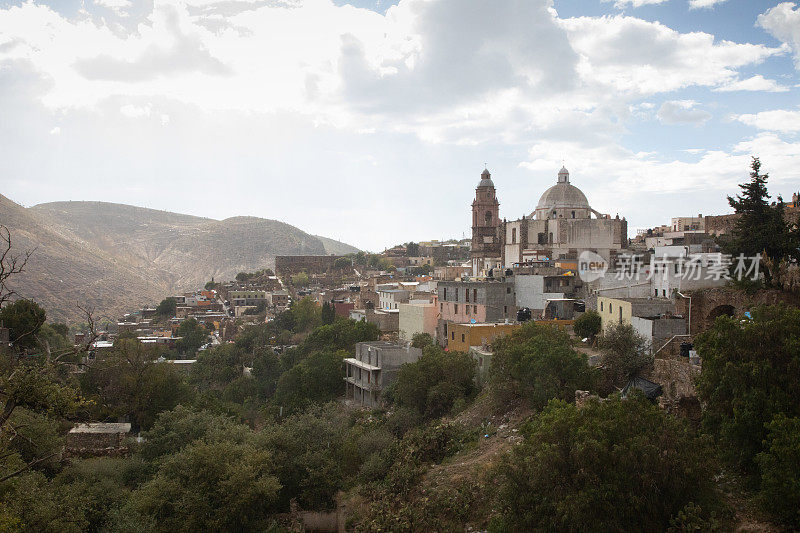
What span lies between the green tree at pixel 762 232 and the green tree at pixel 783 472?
30.9 feet

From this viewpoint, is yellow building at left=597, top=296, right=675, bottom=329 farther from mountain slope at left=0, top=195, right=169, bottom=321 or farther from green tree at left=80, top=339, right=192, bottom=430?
mountain slope at left=0, top=195, right=169, bottom=321

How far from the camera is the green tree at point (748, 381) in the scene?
992 centimetres

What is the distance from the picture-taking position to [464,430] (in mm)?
17031

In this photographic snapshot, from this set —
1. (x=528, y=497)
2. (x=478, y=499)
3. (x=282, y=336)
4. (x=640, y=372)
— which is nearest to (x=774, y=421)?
(x=528, y=497)

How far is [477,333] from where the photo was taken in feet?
79.9

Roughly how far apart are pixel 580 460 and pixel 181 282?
122 m

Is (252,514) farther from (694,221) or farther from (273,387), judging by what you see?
(694,221)

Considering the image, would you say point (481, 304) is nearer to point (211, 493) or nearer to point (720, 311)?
point (720, 311)

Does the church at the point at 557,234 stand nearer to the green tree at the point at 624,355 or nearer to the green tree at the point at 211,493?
the green tree at the point at 624,355

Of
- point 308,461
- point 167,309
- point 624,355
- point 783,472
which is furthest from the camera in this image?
point 167,309

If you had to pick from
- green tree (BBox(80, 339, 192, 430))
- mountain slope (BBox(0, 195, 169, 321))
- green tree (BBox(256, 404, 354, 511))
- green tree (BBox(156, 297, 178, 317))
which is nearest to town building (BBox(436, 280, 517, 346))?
green tree (BBox(256, 404, 354, 511))

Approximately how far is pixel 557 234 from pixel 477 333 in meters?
15.3

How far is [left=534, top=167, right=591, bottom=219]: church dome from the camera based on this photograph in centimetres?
4128

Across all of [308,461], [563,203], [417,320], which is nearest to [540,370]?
[308,461]
